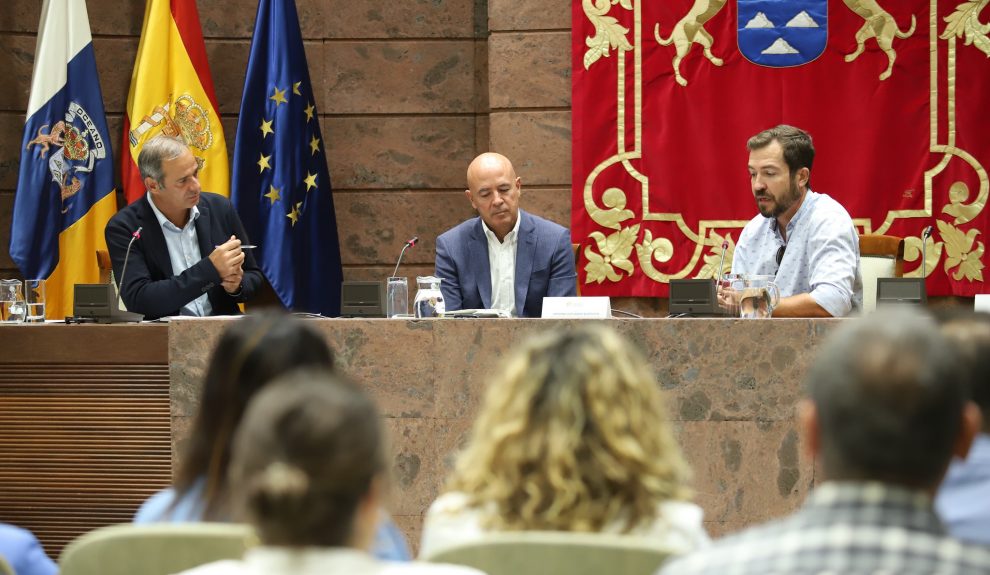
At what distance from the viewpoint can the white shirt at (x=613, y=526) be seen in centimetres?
150

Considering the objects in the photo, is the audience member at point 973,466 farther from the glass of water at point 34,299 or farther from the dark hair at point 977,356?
the glass of water at point 34,299

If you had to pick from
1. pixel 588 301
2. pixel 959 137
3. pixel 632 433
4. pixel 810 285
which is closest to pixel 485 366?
pixel 588 301

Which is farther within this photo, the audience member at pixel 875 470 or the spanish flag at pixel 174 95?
the spanish flag at pixel 174 95

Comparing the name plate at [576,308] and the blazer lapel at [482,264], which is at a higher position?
the blazer lapel at [482,264]

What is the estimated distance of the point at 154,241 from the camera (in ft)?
14.4

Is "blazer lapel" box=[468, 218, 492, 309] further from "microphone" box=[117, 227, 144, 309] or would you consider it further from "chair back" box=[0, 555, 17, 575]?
"chair back" box=[0, 555, 17, 575]

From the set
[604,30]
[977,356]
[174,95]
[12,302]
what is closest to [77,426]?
[12,302]

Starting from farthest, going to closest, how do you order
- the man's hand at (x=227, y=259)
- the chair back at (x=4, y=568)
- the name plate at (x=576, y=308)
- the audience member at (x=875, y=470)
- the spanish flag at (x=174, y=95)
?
the spanish flag at (x=174, y=95)
the man's hand at (x=227, y=259)
the name plate at (x=576, y=308)
the chair back at (x=4, y=568)
the audience member at (x=875, y=470)

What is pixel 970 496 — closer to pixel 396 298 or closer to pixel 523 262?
pixel 396 298

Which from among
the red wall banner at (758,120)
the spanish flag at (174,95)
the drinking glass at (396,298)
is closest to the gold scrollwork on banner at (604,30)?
the red wall banner at (758,120)

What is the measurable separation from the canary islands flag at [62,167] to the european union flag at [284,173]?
0.71 metres

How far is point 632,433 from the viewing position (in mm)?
1498

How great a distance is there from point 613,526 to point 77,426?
8.81ft

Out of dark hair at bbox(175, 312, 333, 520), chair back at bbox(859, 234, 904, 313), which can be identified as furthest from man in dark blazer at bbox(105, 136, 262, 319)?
dark hair at bbox(175, 312, 333, 520)
